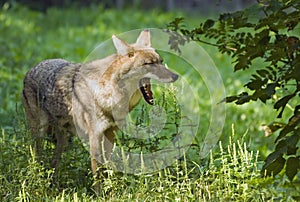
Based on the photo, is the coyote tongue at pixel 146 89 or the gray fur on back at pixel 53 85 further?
the gray fur on back at pixel 53 85

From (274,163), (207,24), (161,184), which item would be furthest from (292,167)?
(207,24)

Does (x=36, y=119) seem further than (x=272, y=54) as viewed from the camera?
Yes

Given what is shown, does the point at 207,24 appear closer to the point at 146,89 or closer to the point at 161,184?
the point at 146,89

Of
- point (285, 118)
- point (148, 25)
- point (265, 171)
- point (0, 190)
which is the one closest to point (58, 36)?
point (148, 25)

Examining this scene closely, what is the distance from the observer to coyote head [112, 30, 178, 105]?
6.05 m

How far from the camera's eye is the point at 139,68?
6.09 metres

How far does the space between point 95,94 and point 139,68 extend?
0.51m

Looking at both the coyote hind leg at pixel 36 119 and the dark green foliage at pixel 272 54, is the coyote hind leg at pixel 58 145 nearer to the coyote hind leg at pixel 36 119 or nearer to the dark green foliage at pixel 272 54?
the coyote hind leg at pixel 36 119

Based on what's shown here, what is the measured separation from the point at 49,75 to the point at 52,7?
16397mm

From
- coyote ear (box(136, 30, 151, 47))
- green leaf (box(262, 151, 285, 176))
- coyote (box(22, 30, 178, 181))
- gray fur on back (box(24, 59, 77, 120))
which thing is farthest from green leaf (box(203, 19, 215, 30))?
gray fur on back (box(24, 59, 77, 120))

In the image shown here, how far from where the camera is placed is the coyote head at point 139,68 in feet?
19.9

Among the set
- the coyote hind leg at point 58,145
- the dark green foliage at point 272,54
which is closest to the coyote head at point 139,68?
the dark green foliage at point 272,54

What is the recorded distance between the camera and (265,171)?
4.48 m

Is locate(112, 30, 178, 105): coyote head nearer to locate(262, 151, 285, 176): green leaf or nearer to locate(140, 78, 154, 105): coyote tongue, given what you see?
locate(140, 78, 154, 105): coyote tongue
